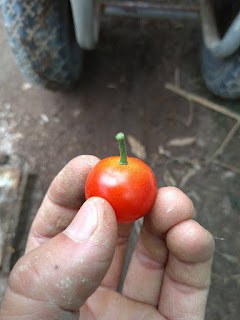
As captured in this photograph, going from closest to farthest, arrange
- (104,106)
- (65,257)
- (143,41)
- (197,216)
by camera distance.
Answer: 1. (65,257)
2. (197,216)
3. (104,106)
4. (143,41)

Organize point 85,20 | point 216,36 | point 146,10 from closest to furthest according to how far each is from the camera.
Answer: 1. point 85,20
2. point 216,36
3. point 146,10

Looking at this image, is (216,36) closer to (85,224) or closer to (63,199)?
(63,199)

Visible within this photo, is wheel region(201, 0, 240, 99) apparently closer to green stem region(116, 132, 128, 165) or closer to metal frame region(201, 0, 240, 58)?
metal frame region(201, 0, 240, 58)

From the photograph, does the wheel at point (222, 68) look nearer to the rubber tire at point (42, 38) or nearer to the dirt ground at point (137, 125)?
the dirt ground at point (137, 125)

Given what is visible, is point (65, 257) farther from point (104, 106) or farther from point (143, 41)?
point (143, 41)

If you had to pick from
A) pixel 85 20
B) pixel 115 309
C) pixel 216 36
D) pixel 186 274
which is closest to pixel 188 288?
pixel 186 274

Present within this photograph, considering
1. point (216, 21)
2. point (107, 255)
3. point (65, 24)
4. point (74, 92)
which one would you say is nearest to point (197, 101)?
point (216, 21)

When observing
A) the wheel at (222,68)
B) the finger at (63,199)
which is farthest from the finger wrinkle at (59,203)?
the wheel at (222,68)
